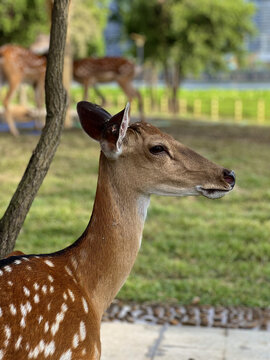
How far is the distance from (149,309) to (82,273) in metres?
2.53

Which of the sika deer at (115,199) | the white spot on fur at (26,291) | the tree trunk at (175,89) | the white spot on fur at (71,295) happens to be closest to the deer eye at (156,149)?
the sika deer at (115,199)

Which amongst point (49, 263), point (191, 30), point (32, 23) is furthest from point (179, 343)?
point (191, 30)

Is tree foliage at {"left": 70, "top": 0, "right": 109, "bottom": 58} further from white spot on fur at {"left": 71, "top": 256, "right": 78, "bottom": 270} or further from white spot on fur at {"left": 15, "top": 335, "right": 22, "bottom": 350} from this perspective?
white spot on fur at {"left": 15, "top": 335, "right": 22, "bottom": 350}

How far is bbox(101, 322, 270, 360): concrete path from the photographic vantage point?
416 centimetres

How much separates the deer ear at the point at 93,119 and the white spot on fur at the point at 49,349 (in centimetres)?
86

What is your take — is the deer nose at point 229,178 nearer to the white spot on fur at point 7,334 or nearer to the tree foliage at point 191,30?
the white spot on fur at point 7,334

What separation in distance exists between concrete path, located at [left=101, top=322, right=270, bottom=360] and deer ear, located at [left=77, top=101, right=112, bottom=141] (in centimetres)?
177

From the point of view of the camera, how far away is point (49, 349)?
2436mm

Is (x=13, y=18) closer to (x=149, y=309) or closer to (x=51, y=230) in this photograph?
(x=51, y=230)

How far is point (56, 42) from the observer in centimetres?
371

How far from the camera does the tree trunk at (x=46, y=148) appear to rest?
370 cm

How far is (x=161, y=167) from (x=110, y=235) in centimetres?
35

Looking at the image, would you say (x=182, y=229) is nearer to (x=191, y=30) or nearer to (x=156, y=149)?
(x=156, y=149)

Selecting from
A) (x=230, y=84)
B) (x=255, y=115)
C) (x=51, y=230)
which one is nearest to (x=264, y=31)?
(x=230, y=84)
